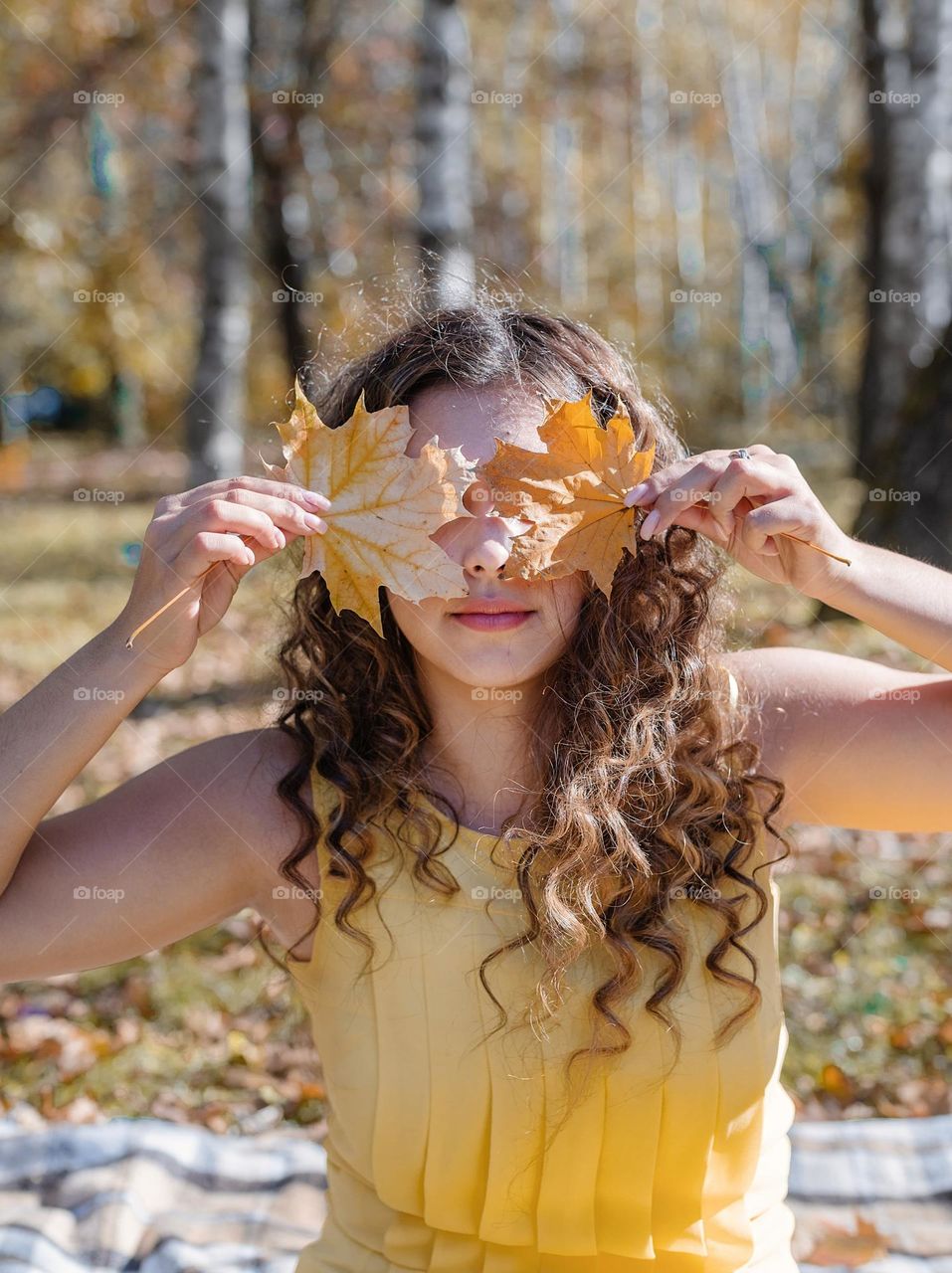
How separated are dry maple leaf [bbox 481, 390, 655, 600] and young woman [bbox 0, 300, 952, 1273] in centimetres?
4

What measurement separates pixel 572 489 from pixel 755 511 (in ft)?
0.83

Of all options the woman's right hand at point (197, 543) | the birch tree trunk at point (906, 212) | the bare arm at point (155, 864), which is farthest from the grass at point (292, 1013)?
the birch tree trunk at point (906, 212)

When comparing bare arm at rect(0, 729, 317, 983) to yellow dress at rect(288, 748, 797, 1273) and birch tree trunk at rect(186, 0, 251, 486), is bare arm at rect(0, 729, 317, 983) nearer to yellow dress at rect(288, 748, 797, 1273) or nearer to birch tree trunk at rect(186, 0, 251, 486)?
yellow dress at rect(288, 748, 797, 1273)

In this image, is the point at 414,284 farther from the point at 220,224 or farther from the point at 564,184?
the point at 564,184

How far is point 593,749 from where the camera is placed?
1.79 meters

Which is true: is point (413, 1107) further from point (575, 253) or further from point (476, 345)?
point (575, 253)

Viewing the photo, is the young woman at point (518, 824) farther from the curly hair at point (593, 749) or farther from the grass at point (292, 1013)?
the grass at point (292, 1013)

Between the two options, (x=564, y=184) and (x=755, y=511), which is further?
(x=564, y=184)

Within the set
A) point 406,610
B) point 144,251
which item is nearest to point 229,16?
point 406,610

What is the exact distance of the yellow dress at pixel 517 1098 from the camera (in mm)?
1719

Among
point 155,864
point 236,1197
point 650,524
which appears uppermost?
point 650,524

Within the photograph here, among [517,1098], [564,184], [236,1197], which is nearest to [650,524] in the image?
[517,1098]

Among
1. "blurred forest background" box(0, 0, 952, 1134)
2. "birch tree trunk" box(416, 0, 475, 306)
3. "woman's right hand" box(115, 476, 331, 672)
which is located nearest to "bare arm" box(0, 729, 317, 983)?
"woman's right hand" box(115, 476, 331, 672)

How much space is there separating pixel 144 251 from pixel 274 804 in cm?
1630
